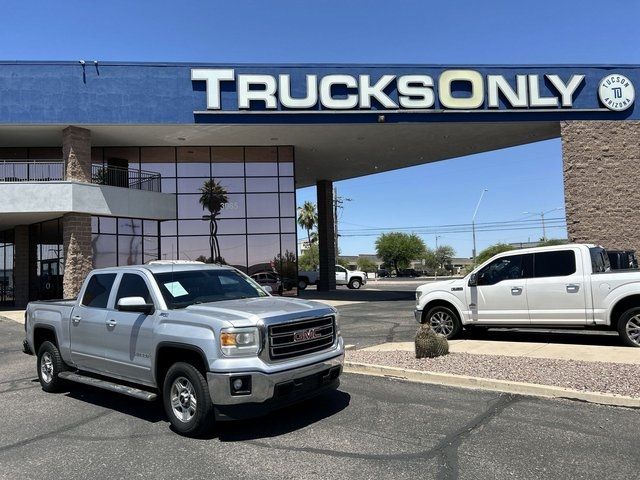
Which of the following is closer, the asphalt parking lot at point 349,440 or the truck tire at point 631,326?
the asphalt parking lot at point 349,440

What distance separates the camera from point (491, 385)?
24.1 feet

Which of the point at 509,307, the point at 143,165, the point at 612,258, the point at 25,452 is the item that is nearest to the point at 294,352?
the point at 25,452

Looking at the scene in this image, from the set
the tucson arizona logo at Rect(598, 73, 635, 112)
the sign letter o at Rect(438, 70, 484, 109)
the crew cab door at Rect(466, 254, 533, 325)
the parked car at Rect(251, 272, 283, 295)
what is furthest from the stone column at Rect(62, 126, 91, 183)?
the tucson arizona logo at Rect(598, 73, 635, 112)

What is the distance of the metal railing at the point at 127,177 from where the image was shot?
24.8 m

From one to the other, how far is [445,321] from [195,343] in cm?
733

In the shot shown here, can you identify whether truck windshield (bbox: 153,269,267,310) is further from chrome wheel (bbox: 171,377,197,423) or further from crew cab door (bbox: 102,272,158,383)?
chrome wheel (bbox: 171,377,197,423)

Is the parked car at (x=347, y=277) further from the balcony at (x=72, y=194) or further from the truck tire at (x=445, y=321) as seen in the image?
the truck tire at (x=445, y=321)

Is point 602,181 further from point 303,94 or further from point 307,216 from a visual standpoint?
point 307,216

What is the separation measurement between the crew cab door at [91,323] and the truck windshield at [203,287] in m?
1.04

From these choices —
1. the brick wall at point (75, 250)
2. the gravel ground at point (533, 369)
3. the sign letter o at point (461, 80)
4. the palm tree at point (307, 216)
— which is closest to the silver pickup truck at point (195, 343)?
the gravel ground at point (533, 369)

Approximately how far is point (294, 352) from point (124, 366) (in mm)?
2217

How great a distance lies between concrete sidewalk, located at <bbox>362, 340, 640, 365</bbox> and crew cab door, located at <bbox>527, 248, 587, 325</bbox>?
531 millimetres

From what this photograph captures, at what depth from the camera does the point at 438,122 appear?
21.8m

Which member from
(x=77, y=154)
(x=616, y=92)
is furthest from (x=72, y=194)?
(x=616, y=92)
